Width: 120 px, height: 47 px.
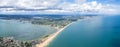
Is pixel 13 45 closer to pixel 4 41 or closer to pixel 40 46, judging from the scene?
pixel 4 41

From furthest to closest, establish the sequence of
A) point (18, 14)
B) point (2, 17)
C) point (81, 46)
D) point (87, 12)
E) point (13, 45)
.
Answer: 1. point (87, 12)
2. point (18, 14)
3. point (2, 17)
4. point (81, 46)
5. point (13, 45)

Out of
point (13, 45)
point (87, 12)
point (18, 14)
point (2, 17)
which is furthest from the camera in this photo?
point (87, 12)

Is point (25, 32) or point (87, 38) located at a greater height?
point (87, 38)

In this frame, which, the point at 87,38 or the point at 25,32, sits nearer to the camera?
the point at 87,38

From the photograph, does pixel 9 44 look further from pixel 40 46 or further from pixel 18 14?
pixel 18 14

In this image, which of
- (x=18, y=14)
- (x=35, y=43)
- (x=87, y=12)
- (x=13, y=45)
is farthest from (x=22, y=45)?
(x=87, y=12)

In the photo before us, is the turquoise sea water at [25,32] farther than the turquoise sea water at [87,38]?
Yes

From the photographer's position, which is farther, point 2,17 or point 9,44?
point 2,17

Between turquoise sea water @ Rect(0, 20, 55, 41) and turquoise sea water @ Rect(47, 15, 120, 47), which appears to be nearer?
turquoise sea water @ Rect(47, 15, 120, 47)

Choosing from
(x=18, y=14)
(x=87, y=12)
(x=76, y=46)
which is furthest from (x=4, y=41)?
(x=87, y=12)
